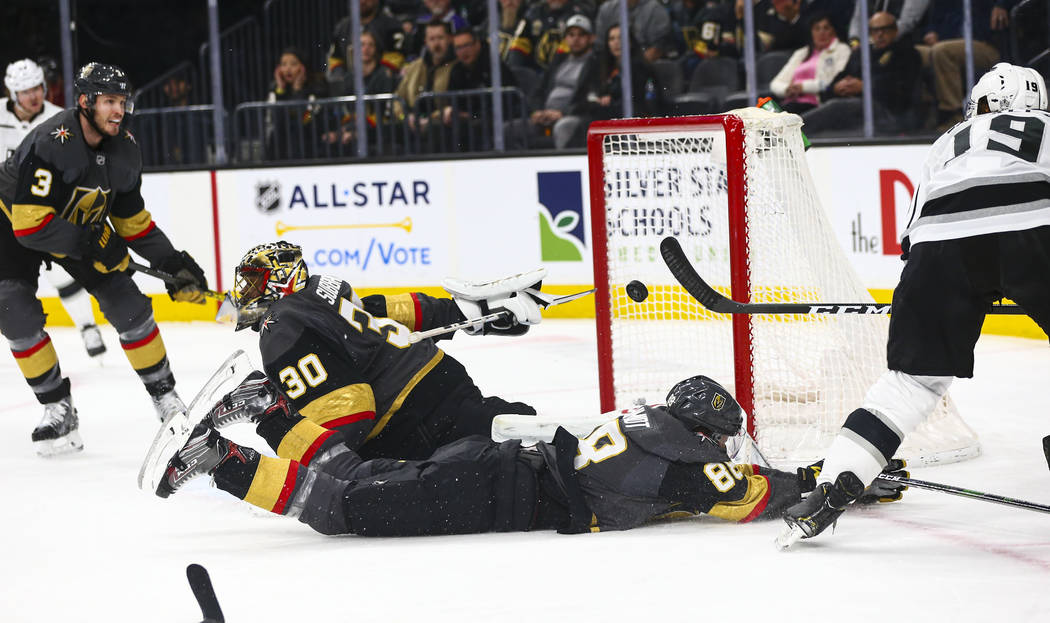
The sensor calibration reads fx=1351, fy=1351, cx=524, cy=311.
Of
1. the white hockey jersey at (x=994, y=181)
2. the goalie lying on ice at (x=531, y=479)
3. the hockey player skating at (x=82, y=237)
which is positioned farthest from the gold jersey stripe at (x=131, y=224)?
the white hockey jersey at (x=994, y=181)

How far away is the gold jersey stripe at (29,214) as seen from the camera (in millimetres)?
4125

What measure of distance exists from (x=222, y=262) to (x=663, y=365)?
3811 millimetres

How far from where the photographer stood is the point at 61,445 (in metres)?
4.33

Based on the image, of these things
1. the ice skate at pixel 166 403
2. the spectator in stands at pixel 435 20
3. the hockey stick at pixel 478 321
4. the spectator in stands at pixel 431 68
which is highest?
the spectator in stands at pixel 435 20

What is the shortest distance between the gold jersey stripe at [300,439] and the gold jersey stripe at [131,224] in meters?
1.69

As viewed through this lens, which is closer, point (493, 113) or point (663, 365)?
point (663, 365)

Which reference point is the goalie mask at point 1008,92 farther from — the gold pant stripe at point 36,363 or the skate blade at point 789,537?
the gold pant stripe at point 36,363

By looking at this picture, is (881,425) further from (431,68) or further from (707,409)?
Answer: (431,68)

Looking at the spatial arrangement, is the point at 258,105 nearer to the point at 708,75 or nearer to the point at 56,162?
the point at 708,75

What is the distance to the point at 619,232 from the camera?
157 inches

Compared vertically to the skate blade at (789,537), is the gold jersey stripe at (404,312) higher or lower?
higher

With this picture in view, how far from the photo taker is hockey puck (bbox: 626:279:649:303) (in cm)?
362

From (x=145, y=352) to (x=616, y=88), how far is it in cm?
334

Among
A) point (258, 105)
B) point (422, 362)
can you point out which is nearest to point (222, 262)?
point (258, 105)
